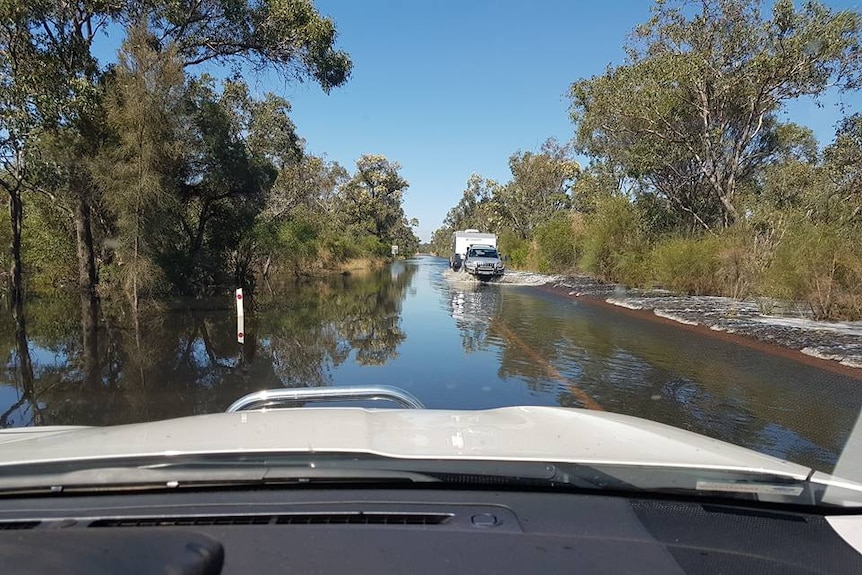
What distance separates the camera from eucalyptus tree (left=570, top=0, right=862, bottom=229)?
2186 cm

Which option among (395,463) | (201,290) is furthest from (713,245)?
(395,463)

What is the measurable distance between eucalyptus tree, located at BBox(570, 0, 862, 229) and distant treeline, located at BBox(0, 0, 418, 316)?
42.6ft

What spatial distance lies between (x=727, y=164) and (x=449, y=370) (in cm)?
2620

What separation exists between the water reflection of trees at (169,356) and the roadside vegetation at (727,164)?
10.1m

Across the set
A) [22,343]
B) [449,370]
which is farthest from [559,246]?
[22,343]

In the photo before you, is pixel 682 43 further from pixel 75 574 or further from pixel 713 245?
pixel 75 574

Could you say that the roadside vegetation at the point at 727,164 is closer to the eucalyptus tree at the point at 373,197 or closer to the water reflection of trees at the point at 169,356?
the water reflection of trees at the point at 169,356

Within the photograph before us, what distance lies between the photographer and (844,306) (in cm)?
1398

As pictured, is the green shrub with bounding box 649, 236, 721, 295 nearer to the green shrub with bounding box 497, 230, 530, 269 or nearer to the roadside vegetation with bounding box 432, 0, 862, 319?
the roadside vegetation with bounding box 432, 0, 862, 319

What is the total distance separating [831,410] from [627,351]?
449cm

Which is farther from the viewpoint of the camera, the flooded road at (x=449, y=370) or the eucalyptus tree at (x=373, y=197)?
the eucalyptus tree at (x=373, y=197)

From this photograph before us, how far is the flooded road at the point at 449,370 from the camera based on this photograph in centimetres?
704

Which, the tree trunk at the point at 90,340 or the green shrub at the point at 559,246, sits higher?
the green shrub at the point at 559,246

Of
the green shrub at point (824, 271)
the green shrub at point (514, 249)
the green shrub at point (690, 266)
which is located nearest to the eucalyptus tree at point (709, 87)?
the green shrub at point (690, 266)
